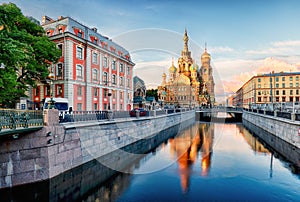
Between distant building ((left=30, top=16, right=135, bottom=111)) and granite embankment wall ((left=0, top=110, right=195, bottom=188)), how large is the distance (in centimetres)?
927

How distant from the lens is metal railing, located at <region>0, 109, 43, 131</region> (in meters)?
9.53

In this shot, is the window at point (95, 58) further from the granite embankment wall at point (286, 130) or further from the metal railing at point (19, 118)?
the granite embankment wall at point (286, 130)

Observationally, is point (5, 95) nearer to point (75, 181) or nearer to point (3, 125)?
point (3, 125)

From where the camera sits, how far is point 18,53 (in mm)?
12703

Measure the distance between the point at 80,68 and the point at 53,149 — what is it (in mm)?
17869

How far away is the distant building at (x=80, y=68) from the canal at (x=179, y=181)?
41.3ft

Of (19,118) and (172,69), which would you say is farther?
(172,69)

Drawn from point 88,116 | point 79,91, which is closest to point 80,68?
point 79,91

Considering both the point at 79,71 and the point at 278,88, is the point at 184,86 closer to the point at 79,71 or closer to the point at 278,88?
the point at 278,88

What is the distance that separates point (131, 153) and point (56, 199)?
32.5 ft

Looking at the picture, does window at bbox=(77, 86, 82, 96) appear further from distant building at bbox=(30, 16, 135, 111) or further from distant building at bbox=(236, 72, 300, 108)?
Result: distant building at bbox=(236, 72, 300, 108)

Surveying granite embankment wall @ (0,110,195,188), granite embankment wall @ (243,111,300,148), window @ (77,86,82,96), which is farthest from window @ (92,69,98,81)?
granite embankment wall @ (243,111,300,148)

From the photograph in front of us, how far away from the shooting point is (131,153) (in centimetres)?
1995

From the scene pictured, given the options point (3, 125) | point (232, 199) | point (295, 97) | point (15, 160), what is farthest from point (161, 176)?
point (295, 97)
